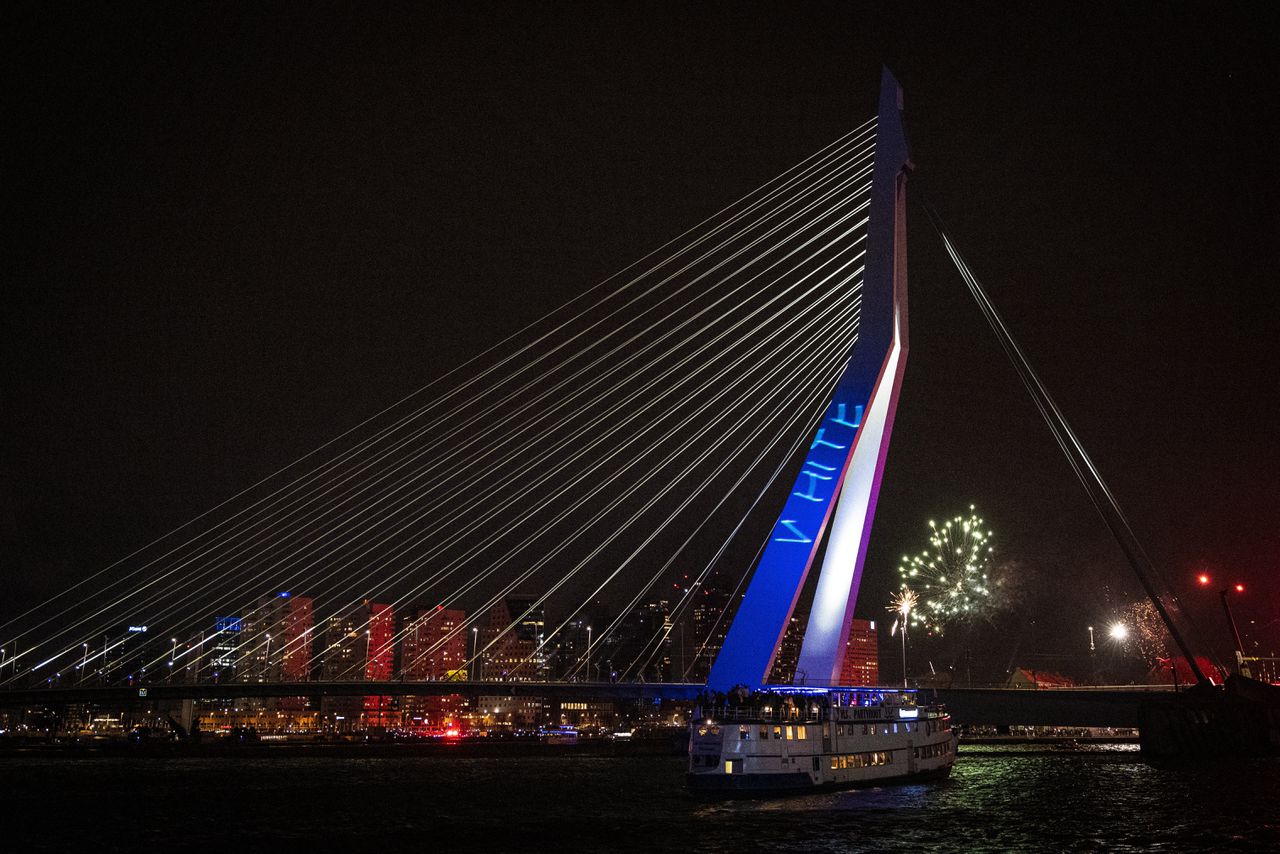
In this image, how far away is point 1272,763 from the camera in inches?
1625

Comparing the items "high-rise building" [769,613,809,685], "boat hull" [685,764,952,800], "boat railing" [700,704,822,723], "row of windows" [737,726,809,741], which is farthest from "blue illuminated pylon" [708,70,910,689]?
"high-rise building" [769,613,809,685]

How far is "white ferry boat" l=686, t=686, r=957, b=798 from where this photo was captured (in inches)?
1117

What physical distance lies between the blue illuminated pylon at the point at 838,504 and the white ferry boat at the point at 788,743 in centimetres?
85

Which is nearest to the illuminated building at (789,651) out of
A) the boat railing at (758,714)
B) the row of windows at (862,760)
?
the row of windows at (862,760)

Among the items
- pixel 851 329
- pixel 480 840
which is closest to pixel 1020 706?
pixel 851 329

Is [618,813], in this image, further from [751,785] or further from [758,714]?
[758,714]

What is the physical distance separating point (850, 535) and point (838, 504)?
1003mm

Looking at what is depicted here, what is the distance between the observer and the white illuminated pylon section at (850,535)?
1113 inches

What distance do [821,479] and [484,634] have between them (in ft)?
417

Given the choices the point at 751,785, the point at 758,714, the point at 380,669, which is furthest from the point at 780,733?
the point at 380,669

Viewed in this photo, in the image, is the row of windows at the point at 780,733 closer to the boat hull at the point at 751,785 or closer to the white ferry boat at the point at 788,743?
the white ferry boat at the point at 788,743

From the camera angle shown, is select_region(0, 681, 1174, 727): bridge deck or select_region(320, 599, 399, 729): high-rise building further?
select_region(320, 599, 399, 729): high-rise building

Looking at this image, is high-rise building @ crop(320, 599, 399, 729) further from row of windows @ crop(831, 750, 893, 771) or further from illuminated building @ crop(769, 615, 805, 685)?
row of windows @ crop(831, 750, 893, 771)

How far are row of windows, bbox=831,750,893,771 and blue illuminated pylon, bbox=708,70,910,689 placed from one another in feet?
9.97
